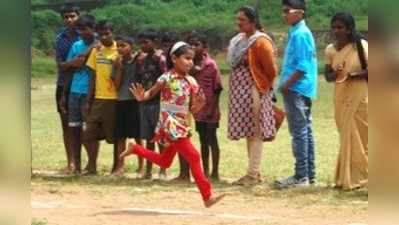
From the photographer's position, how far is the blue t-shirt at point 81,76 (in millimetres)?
7418

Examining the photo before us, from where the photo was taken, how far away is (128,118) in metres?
7.43

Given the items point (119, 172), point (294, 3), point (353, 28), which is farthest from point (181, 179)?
point (353, 28)

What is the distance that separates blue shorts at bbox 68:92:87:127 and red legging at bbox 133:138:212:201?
1703mm

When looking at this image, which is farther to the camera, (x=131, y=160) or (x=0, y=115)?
(x=131, y=160)

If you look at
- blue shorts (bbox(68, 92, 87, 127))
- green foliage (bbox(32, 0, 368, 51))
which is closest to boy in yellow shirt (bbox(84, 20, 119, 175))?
blue shorts (bbox(68, 92, 87, 127))

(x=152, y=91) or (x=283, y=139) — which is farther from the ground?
(x=152, y=91)

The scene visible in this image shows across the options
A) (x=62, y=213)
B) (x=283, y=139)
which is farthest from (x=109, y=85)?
(x=283, y=139)

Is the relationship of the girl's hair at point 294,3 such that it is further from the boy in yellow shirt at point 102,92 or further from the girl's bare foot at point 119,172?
the girl's bare foot at point 119,172

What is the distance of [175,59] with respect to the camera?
578 cm

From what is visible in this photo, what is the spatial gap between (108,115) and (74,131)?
49 cm

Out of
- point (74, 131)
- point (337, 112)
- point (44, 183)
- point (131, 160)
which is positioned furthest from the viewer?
point (131, 160)

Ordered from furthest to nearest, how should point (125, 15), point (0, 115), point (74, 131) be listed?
point (125, 15)
point (74, 131)
point (0, 115)

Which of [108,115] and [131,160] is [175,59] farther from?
[131,160]

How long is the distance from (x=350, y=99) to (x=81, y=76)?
2.62 meters
